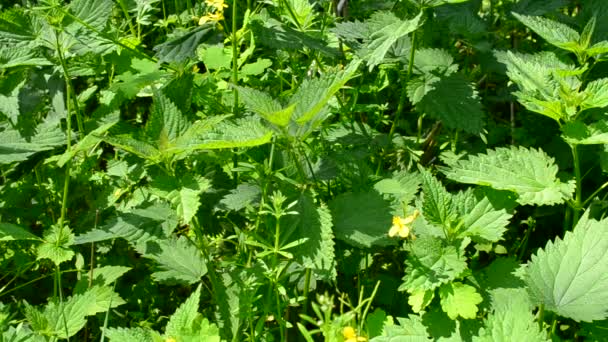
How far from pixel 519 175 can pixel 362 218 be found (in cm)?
44

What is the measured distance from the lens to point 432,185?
2.00m

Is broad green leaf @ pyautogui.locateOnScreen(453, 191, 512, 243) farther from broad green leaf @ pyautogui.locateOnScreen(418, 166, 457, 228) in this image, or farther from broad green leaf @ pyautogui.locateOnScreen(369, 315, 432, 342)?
broad green leaf @ pyautogui.locateOnScreen(369, 315, 432, 342)

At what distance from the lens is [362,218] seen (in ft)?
6.81

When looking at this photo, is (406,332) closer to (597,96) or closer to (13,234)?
(597,96)

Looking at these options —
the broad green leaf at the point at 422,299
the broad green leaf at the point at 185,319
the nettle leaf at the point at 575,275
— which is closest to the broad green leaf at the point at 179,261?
the broad green leaf at the point at 185,319

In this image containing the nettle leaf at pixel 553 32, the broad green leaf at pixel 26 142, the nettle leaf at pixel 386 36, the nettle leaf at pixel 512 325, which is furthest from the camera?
the broad green leaf at pixel 26 142

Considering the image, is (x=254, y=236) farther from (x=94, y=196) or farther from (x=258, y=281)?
(x=94, y=196)

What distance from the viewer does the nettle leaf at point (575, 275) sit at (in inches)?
71.7

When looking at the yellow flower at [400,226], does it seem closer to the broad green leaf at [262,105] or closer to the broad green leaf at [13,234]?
the broad green leaf at [262,105]

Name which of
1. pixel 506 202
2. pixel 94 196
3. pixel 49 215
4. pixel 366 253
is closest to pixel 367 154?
pixel 366 253

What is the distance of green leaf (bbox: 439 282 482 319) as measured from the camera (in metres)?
1.87

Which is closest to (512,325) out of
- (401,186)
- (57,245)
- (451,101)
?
(401,186)

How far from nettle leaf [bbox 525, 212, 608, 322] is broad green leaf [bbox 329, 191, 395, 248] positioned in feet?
1.22

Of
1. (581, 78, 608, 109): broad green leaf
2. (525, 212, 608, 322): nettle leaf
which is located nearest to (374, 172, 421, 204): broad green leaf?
(525, 212, 608, 322): nettle leaf
